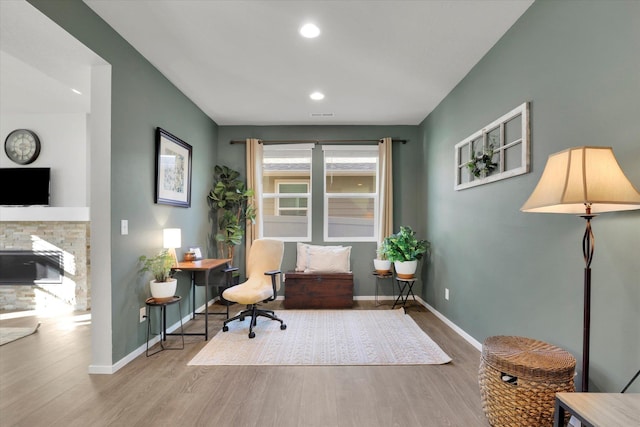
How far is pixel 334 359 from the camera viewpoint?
9.28 feet

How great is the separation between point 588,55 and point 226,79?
3121mm

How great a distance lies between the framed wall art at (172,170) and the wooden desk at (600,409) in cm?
343

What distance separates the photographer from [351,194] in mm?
5277

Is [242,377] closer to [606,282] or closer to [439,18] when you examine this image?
[606,282]

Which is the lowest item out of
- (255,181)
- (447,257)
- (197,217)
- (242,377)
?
(242,377)

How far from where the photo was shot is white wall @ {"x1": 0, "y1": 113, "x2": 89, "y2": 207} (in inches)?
183

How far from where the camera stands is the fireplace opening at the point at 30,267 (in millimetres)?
4508

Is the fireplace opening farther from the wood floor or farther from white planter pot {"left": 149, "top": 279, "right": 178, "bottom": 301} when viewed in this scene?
white planter pot {"left": 149, "top": 279, "right": 178, "bottom": 301}

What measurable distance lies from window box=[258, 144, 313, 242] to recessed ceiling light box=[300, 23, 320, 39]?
2.66 metres

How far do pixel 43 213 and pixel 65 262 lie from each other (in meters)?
0.74

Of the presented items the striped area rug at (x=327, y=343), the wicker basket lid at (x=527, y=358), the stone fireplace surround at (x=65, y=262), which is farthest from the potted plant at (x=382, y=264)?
the stone fireplace surround at (x=65, y=262)

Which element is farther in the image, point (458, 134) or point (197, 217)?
point (197, 217)

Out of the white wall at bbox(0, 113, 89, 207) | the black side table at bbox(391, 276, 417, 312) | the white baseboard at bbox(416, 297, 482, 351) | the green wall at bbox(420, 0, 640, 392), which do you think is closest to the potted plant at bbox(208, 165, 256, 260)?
the white wall at bbox(0, 113, 89, 207)

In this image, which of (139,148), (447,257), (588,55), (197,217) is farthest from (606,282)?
(197,217)
